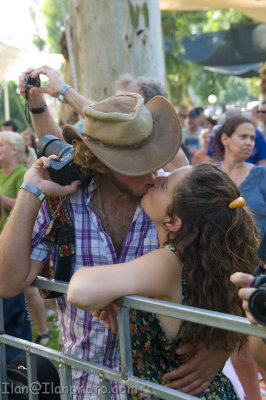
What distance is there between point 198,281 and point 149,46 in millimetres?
3231

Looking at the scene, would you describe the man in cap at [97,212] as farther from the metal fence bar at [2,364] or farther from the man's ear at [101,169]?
the metal fence bar at [2,364]

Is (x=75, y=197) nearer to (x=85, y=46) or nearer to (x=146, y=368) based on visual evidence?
(x=146, y=368)

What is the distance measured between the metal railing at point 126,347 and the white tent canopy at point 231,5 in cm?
503

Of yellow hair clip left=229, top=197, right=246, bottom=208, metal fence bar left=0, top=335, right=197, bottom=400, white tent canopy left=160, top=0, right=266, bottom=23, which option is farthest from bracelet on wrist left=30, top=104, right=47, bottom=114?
white tent canopy left=160, top=0, right=266, bottom=23

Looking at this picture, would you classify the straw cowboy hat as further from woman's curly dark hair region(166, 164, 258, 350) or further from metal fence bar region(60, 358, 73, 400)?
metal fence bar region(60, 358, 73, 400)

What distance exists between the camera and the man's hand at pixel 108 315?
5.53ft

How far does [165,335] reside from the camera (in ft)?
5.47

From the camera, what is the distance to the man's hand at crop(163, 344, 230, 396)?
66.4 inches

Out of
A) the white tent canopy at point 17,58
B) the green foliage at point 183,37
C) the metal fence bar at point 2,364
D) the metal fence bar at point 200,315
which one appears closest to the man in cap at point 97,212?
the metal fence bar at point 2,364


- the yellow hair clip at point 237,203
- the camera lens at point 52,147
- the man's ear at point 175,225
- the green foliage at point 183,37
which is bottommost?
the man's ear at point 175,225

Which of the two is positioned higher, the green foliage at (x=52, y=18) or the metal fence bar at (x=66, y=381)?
the green foliage at (x=52, y=18)

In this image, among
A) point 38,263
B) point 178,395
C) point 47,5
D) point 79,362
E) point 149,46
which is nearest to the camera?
point 178,395

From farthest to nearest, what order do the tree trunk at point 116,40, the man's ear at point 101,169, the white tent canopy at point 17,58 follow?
the white tent canopy at point 17,58 < the tree trunk at point 116,40 < the man's ear at point 101,169

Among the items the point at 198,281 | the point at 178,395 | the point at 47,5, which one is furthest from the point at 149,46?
the point at 47,5
